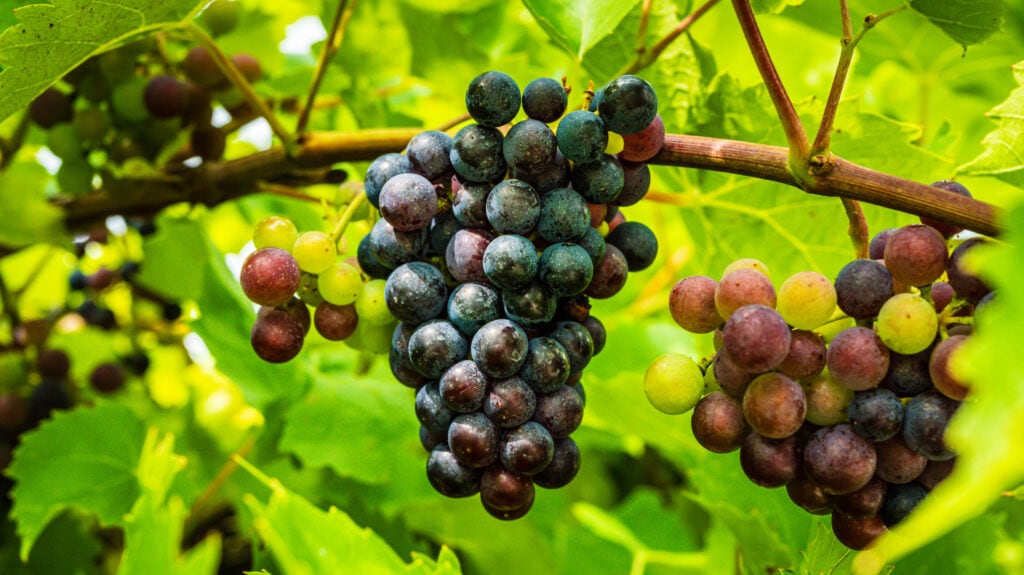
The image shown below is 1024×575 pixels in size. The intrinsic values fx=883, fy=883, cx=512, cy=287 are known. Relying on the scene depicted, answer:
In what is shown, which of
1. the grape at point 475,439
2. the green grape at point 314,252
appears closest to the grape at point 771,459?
the grape at point 475,439

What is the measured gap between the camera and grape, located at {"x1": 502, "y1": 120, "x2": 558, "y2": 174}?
0.72 m

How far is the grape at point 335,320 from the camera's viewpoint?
2.79ft

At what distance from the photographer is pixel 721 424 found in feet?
2.32

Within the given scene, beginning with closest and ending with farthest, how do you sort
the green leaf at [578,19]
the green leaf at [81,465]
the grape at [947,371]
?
the grape at [947,371] < the green leaf at [578,19] < the green leaf at [81,465]

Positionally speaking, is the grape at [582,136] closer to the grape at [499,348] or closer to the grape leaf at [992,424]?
the grape at [499,348]

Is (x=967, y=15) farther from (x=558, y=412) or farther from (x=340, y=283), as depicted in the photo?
(x=340, y=283)

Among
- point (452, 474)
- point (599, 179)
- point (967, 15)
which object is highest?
point (967, 15)

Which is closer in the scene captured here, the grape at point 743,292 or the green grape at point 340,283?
the grape at point 743,292

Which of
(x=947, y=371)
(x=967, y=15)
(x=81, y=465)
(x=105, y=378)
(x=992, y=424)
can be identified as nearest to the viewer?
(x=992, y=424)

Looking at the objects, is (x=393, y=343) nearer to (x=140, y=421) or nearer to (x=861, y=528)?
(x=861, y=528)

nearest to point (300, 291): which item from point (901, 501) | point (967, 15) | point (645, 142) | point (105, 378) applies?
point (645, 142)

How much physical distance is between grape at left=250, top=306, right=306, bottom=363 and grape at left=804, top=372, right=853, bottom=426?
0.46 metres

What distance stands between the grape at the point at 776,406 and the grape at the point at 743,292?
6cm

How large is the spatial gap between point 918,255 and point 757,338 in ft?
0.48
